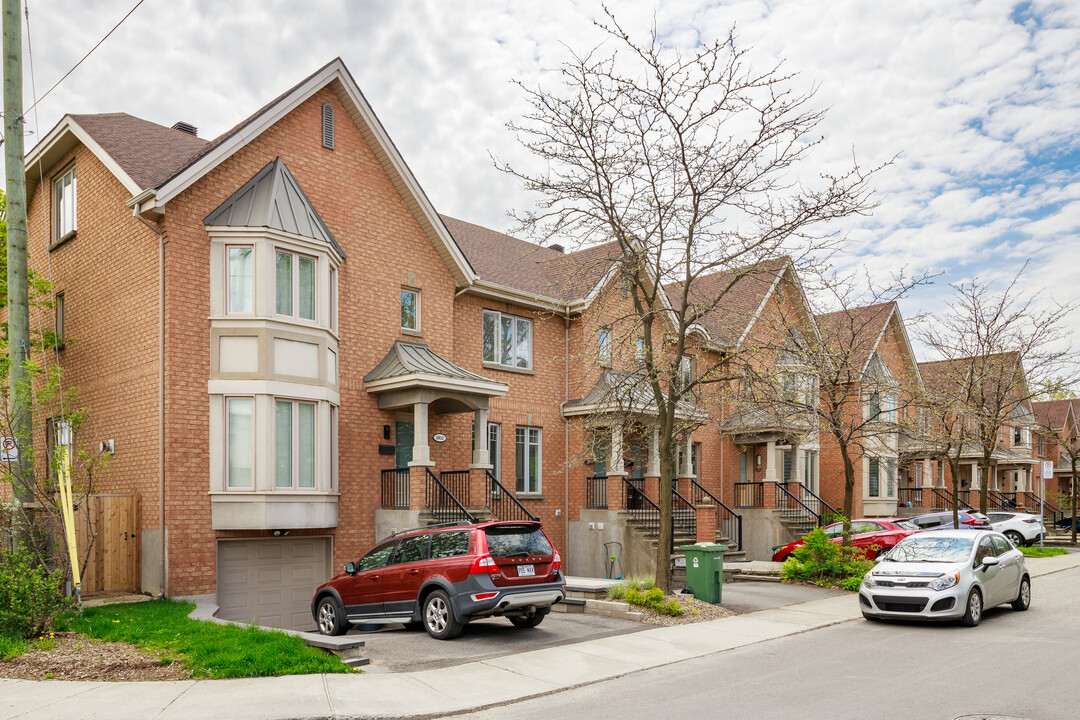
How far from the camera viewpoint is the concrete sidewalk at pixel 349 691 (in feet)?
26.6

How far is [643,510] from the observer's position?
22656 mm

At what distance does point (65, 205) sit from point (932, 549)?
18753 millimetres

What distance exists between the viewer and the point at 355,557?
18016 mm

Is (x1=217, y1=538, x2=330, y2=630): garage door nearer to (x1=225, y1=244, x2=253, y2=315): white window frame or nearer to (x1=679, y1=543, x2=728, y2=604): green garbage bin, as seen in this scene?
(x1=225, y1=244, x2=253, y2=315): white window frame

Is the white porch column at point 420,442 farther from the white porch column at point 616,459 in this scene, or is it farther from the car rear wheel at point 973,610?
the car rear wheel at point 973,610

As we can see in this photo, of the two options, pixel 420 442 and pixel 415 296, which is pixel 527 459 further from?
pixel 420 442

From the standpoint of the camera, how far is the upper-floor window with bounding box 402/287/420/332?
784 inches

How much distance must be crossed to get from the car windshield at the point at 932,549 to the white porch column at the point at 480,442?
8165 millimetres

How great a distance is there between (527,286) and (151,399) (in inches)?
403

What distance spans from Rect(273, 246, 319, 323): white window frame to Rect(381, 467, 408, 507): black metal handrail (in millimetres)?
3752

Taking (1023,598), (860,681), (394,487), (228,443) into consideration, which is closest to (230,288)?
(228,443)

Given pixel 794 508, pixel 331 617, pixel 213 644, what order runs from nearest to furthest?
pixel 213 644
pixel 331 617
pixel 794 508

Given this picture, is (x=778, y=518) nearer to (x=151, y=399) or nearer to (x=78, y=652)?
(x=151, y=399)

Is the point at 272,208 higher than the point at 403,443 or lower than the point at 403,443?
higher
